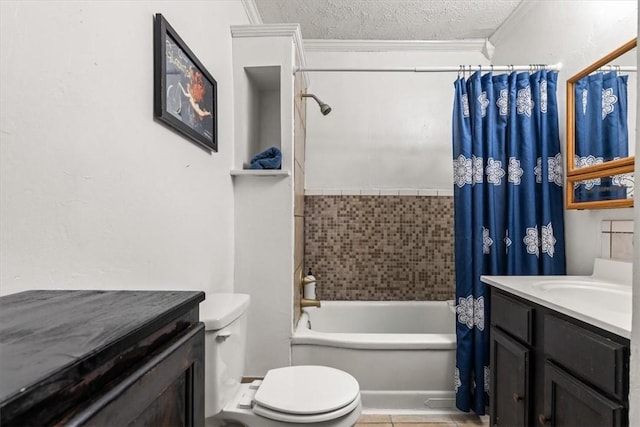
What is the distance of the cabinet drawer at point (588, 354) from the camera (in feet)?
3.11

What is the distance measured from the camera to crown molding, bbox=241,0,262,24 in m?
2.16

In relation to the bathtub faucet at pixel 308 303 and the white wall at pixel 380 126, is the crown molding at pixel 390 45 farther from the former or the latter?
the bathtub faucet at pixel 308 303

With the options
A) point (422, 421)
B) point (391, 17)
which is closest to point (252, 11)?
point (391, 17)

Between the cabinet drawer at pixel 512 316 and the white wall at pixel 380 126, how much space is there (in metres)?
1.32

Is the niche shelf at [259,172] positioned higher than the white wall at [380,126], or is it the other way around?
the white wall at [380,126]

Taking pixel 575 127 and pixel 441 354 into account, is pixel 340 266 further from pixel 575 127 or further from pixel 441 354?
pixel 575 127

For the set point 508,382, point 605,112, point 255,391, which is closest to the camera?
point 255,391

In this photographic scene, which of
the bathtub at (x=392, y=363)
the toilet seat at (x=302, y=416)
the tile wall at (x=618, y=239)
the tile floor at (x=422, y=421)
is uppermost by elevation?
the tile wall at (x=618, y=239)

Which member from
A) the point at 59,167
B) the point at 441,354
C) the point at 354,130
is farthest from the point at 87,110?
the point at 354,130

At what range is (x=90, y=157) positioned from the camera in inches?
32.7

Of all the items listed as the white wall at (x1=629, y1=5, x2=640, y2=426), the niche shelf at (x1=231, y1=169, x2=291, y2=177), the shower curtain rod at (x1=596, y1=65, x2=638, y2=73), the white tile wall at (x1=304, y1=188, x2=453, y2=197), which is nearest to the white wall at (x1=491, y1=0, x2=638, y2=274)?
the shower curtain rod at (x1=596, y1=65, x2=638, y2=73)

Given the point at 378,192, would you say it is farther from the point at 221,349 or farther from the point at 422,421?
the point at 221,349

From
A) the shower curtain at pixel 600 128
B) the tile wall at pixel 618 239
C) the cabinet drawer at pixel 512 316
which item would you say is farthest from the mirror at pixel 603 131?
the cabinet drawer at pixel 512 316

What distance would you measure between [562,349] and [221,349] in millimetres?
1146
